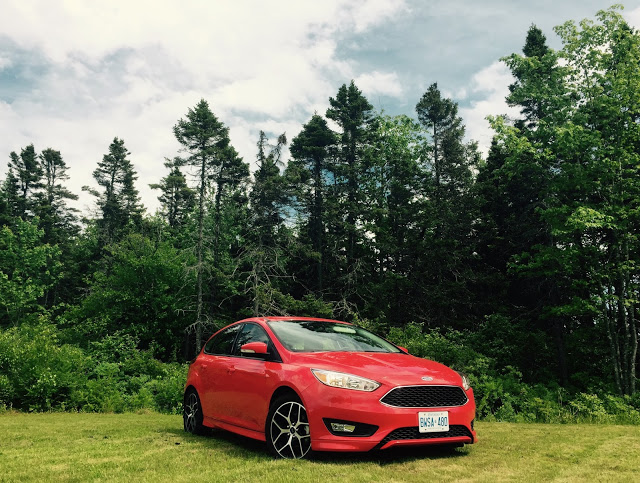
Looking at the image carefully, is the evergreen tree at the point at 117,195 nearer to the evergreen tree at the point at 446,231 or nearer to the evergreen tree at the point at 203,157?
the evergreen tree at the point at 203,157

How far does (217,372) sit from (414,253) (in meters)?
26.8

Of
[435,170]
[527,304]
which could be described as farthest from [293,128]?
A: [527,304]

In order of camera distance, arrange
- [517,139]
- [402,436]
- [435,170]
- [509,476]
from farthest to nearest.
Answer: [435,170] → [517,139] → [402,436] → [509,476]

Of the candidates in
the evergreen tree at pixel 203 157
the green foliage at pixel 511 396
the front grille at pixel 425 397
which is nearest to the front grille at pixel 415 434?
the front grille at pixel 425 397

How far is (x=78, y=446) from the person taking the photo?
5.91 m

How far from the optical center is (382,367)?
504cm

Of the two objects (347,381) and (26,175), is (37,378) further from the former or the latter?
(26,175)

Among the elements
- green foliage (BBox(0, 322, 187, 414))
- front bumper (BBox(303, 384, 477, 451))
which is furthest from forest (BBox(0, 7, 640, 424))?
front bumper (BBox(303, 384, 477, 451))

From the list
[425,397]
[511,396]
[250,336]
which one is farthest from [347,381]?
[511,396]

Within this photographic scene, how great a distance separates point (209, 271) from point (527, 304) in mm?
20076

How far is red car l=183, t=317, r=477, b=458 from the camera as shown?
4660 millimetres

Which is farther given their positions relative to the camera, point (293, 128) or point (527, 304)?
point (293, 128)

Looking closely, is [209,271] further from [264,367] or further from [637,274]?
[264,367]

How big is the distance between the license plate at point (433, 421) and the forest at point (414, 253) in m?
6.21
